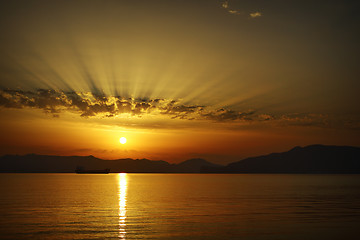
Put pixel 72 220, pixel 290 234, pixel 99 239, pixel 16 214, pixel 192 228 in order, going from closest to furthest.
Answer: pixel 99 239
pixel 290 234
pixel 192 228
pixel 72 220
pixel 16 214

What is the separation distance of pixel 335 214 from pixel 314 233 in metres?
14.7

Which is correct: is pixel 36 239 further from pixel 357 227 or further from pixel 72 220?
pixel 357 227

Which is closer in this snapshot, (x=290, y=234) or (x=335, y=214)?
(x=290, y=234)

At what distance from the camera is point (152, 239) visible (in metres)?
28.2

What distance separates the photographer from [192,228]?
33.1 meters

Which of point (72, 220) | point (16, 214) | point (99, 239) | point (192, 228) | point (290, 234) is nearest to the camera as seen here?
point (99, 239)

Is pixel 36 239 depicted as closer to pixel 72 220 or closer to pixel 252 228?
pixel 72 220

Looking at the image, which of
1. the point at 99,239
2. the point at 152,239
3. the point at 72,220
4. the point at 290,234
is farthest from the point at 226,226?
the point at 72,220

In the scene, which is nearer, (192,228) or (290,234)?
(290,234)

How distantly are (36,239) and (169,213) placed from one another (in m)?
19.6

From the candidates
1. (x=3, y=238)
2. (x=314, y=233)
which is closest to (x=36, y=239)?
(x=3, y=238)

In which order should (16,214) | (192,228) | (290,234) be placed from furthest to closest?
1. (16,214)
2. (192,228)
3. (290,234)

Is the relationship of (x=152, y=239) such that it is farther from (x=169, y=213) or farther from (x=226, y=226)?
(x=169, y=213)

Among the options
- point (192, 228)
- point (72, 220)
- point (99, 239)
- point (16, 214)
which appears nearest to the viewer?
point (99, 239)
